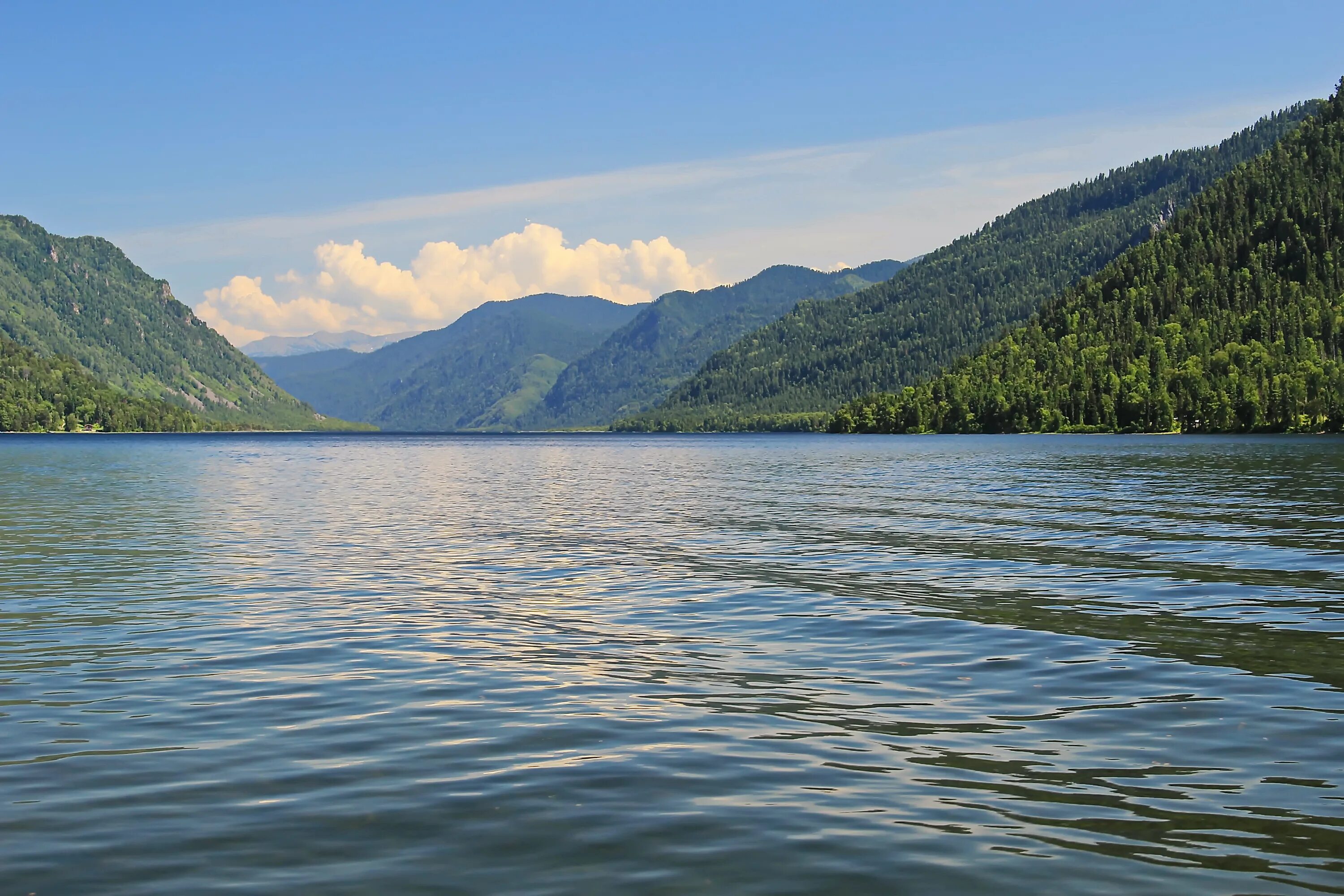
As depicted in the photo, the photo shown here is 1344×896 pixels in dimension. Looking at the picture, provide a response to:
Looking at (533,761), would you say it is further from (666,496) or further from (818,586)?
(666,496)

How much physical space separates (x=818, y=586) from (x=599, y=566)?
30.8 ft

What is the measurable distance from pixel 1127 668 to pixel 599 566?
72.9 ft

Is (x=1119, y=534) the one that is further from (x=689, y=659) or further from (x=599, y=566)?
(x=689, y=659)

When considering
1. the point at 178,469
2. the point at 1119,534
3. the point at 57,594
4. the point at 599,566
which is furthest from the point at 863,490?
the point at 178,469

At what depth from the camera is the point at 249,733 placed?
18.6 meters

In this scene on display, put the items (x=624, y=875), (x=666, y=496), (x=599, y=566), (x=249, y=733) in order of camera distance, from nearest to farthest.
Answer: (x=624, y=875), (x=249, y=733), (x=599, y=566), (x=666, y=496)

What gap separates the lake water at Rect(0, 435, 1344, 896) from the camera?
501 inches

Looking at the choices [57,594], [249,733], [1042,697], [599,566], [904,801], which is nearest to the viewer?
[904,801]

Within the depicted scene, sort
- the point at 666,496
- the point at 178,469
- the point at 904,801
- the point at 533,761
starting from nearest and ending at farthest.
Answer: the point at 904,801 < the point at 533,761 < the point at 666,496 < the point at 178,469

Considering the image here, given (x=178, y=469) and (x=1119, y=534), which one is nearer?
(x=1119, y=534)

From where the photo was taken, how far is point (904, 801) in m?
14.7

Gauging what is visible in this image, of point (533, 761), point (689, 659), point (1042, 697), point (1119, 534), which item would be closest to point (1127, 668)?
point (1042, 697)

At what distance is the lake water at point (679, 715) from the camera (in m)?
12.7

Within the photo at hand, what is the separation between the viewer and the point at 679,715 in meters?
19.6
